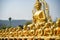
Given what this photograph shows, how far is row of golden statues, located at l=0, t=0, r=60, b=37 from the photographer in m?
4.52

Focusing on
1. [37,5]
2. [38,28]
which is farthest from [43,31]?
[37,5]

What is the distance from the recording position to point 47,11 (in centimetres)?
727

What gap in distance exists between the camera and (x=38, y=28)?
17.3ft

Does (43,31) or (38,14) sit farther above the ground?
(38,14)

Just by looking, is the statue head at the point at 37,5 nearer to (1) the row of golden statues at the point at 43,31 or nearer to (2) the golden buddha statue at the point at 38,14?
(2) the golden buddha statue at the point at 38,14

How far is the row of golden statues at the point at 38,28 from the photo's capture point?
4.52m

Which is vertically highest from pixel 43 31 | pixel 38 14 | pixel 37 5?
pixel 37 5

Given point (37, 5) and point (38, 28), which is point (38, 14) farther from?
point (38, 28)

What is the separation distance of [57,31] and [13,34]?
84.0 inches

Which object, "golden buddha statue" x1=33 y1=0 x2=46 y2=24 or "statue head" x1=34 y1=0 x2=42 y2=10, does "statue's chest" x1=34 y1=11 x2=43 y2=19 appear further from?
"statue head" x1=34 y1=0 x2=42 y2=10

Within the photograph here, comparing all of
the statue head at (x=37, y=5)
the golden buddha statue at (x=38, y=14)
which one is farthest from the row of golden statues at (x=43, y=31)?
the statue head at (x=37, y=5)

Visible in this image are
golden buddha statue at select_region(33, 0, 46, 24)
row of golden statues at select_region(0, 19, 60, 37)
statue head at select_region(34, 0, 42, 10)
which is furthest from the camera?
statue head at select_region(34, 0, 42, 10)

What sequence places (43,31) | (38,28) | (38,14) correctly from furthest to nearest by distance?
(38,14) → (38,28) → (43,31)

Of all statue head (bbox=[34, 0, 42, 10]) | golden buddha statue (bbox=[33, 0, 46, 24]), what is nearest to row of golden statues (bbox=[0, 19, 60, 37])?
golden buddha statue (bbox=[33, 0, 46, 24])
